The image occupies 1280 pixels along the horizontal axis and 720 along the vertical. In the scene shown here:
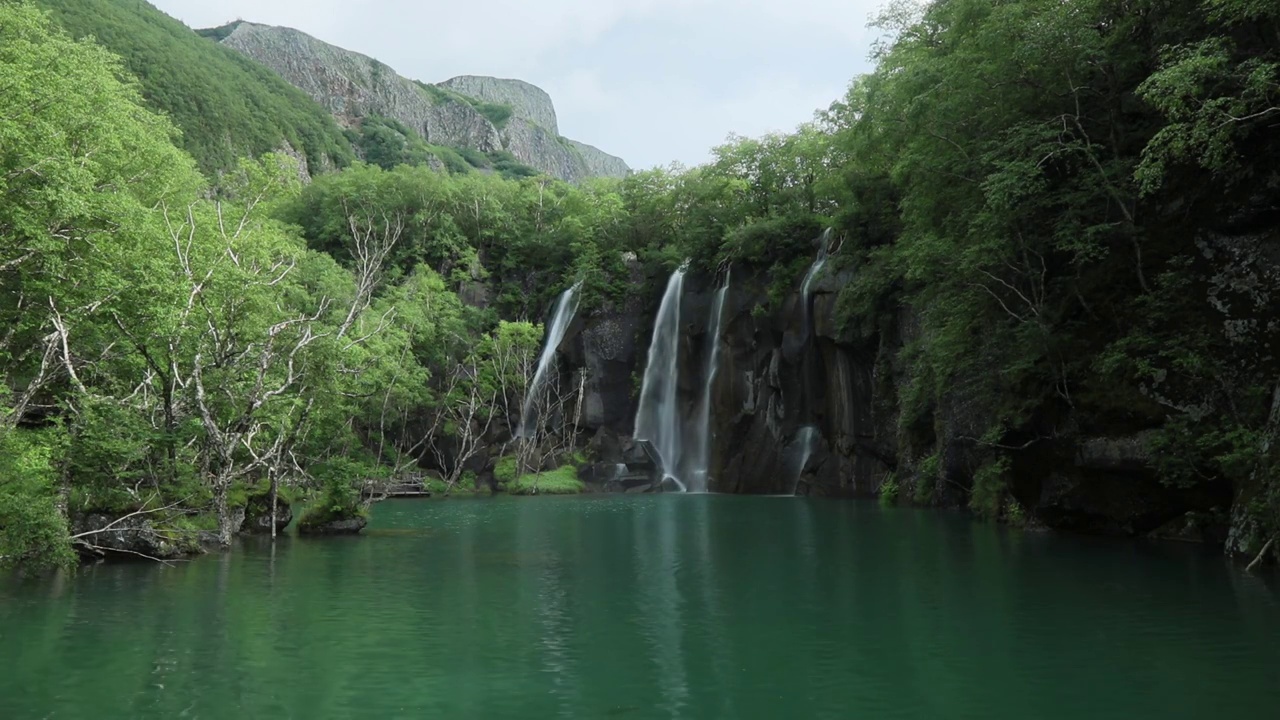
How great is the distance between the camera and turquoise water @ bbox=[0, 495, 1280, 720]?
7.32 meters

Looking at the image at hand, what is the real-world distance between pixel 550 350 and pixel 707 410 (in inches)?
442

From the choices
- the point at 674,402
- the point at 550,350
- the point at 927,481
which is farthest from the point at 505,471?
the point at 927,481

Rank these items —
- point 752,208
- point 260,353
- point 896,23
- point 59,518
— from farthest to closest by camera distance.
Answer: point 752,208, point 896,23, point 260,353, point 59,518

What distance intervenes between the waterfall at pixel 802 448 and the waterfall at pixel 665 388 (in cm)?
670

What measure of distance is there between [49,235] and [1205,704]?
1747cm

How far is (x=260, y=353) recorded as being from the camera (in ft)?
67.4

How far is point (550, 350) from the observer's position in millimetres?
50750

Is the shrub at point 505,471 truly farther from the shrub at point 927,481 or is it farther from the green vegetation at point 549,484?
the shrub at point 927,481

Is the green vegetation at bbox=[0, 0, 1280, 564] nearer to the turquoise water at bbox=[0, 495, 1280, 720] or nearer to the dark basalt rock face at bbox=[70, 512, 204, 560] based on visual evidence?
the dark basalt rock face at bbox=[70, 512, 204, 560]

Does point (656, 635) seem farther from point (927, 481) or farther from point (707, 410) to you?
point (707, 410)

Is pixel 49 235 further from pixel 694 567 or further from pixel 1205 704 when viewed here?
pixel 1205 704

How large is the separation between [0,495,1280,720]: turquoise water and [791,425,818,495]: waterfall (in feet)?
69.6

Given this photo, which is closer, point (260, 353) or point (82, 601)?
point (82, 601)

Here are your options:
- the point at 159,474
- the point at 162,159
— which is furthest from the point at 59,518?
the point at 162,159
